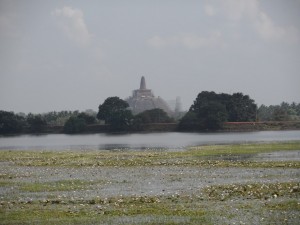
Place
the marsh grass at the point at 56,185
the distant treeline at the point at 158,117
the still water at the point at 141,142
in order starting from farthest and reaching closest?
the distant treeline at the point at 158,117 → the still water at the point at 141,142 → the marsh grass at the point at 56,185

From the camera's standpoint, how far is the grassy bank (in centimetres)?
1906

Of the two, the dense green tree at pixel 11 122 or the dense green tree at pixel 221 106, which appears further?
the dense green tree at pixel 11 122

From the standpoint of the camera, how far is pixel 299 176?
102ft

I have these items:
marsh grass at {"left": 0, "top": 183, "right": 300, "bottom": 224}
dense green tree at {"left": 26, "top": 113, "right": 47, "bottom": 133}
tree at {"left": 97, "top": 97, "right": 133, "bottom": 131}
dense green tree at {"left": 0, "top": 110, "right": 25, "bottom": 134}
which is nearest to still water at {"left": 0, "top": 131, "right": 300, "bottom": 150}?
A: tree at {"left": 97, "top": 97, "right": 133, "bottom": 131}

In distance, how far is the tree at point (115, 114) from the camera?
179375mm

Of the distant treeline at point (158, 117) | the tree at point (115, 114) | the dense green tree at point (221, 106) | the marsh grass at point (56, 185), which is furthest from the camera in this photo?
the tree at point (115, 114)

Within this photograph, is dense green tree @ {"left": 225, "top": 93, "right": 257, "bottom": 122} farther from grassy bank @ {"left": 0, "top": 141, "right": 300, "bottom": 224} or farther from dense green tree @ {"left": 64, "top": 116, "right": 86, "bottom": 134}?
grassy bank @ {"left": 0, "top": 141, "right": 300, "bottom": 224}

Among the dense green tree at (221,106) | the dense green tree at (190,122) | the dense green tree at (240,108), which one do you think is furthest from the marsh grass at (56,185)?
the dense green tree at (240,108)

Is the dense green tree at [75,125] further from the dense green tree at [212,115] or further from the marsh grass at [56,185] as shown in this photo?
the marsh grass at [56,185]

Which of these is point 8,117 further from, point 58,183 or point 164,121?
point 58,183

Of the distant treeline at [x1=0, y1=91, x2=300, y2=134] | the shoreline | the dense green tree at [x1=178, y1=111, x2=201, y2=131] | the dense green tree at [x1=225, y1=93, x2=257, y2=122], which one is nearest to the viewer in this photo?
the distant treeline at [x1=0, y1=91, x2=300, y2=134]

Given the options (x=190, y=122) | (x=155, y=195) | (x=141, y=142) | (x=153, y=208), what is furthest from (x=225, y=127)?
(x=153, y=208)

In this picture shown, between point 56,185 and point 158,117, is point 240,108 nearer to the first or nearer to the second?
point 158,117

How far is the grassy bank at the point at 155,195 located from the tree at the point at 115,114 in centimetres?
13944
